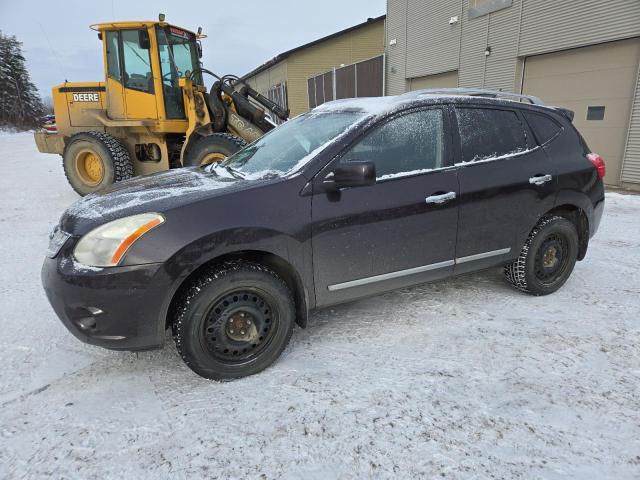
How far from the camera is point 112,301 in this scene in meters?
2.25

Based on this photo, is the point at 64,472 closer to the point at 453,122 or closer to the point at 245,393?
the point at 245,393

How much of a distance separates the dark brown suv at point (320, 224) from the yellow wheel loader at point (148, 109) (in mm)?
4512

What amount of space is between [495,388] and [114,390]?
2266mm

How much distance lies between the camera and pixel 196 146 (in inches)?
277

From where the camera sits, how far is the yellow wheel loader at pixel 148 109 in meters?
7.44

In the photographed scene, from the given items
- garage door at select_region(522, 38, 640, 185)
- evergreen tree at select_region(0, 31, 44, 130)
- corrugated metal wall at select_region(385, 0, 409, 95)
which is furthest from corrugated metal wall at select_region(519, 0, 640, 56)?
evergreen tree at select_region(0, 31, 44, 130)

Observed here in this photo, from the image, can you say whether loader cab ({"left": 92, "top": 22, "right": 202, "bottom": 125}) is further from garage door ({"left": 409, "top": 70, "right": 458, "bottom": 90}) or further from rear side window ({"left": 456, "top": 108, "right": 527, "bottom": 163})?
garage door ({"left": 409, "top": 70, "right": 458, "bottom": 90})

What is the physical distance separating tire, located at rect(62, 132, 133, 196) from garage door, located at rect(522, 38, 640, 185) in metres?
9.63

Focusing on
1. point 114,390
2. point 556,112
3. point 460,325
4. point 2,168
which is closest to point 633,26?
point 556,112

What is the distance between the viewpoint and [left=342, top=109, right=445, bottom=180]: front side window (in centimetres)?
286

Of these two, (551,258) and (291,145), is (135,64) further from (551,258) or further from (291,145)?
(551,258)

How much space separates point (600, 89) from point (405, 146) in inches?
330

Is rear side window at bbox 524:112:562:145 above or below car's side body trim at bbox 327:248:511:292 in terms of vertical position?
above

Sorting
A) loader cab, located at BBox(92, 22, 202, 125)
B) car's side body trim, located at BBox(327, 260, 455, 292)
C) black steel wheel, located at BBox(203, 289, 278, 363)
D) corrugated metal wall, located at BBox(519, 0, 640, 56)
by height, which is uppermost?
corrugated metal wall, located at BBox(519, 0, 640, 56)
